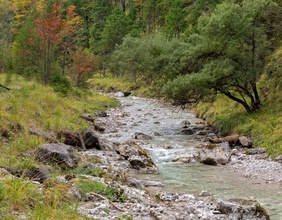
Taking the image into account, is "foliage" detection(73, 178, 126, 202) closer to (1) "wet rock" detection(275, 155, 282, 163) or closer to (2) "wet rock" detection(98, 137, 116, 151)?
(2) "wet rock" detection(98, 137, 116, 151)

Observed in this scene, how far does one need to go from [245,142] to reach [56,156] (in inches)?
371

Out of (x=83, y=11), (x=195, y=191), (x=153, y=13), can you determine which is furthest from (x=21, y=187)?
(x=83, y=11)

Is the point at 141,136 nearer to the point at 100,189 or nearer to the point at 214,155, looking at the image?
the point at 214,155

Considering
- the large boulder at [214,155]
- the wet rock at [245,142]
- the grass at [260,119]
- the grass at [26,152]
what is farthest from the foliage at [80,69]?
the large boulder at [214,155]

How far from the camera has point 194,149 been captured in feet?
50.3

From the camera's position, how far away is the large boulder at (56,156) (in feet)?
29.4

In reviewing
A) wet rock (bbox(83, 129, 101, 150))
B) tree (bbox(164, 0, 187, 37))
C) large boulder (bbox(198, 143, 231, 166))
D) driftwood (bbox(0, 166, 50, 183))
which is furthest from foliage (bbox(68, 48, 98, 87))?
driftwood (bbox(0, 166, 50, 183))

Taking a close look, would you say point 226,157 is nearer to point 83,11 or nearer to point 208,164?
point 208,164

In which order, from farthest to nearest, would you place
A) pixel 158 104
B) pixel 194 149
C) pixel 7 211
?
pixel 158 104 < pixel 194 149 < pixel 7 211

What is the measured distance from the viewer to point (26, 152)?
30.7 ft

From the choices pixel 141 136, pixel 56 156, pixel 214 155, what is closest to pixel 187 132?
pixel 141 136

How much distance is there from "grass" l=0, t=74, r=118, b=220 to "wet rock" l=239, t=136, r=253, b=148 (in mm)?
7374

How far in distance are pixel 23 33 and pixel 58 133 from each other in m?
19.1

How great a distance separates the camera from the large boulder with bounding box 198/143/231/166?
12992 millimetres
